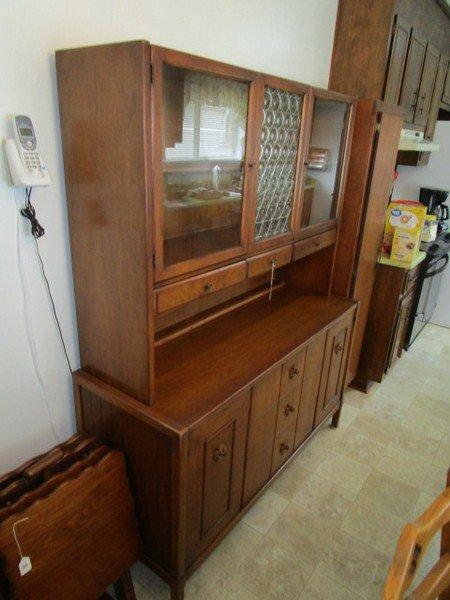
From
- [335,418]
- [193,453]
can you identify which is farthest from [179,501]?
[335,418]

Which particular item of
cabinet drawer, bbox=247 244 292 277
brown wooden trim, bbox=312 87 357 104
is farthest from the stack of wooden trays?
brown wooden trim, bbox=312 87 357 104

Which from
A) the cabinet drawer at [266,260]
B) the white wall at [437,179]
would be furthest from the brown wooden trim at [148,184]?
the white wall at [437,179]

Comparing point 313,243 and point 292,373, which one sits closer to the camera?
point 292,373

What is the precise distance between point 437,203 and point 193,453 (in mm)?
3322

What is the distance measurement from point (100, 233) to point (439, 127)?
3505 millimetres

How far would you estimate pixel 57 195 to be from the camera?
1.24m

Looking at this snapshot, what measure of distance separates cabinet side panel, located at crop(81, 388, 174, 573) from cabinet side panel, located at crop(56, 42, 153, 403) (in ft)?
0.39

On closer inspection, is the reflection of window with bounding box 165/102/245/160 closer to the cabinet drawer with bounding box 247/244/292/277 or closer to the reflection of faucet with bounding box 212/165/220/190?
the reflection of faucet with bounding box 212/165/220/190

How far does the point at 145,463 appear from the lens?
135 cm

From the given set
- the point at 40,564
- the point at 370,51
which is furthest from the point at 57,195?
the point at 370,51

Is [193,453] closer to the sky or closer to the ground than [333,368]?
closer to the sky

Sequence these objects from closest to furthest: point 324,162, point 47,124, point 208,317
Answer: point 47,124 < point 208,317 < point 324,162

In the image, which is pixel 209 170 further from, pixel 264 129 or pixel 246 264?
pixel 246 264

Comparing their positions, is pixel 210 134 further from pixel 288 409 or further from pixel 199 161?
pixel 288 409
